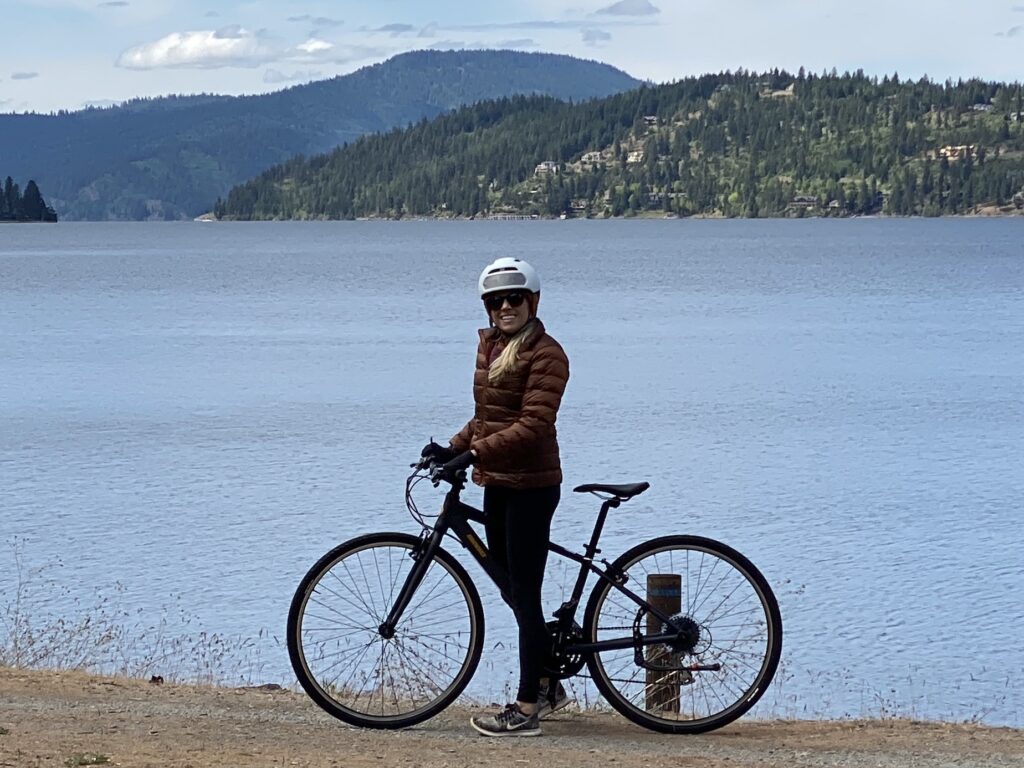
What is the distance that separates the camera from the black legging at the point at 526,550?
8859 millimetres

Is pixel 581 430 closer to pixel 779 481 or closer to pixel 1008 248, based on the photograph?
pixel 779 481

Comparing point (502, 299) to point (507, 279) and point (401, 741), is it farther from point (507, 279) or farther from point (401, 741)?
point (401, 741)

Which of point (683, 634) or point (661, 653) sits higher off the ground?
point (683, 634)

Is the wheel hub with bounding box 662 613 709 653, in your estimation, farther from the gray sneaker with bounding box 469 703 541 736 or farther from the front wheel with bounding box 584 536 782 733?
the gray sneaker with bounding box 469 703 541 736

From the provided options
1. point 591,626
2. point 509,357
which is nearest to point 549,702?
point 591,626

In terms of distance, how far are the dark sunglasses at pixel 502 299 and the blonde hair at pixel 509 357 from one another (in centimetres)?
12

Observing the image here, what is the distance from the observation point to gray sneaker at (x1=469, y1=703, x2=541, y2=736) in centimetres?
918

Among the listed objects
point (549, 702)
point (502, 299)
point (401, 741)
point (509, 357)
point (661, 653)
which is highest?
point (502, 299)

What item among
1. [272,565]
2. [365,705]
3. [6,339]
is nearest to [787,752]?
[365,705]

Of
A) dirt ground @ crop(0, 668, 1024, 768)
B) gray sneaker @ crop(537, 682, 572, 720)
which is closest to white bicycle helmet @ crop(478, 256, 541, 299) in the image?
gray sneaker @ crop(537, 682, 572, 720)

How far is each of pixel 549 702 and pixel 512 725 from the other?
0.26 m

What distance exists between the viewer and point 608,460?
29.1m

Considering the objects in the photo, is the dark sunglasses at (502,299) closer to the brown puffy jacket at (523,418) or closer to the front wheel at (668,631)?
the brown puffy jacket at (523,418)

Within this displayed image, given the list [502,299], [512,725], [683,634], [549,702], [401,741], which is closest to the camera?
[502,299]
